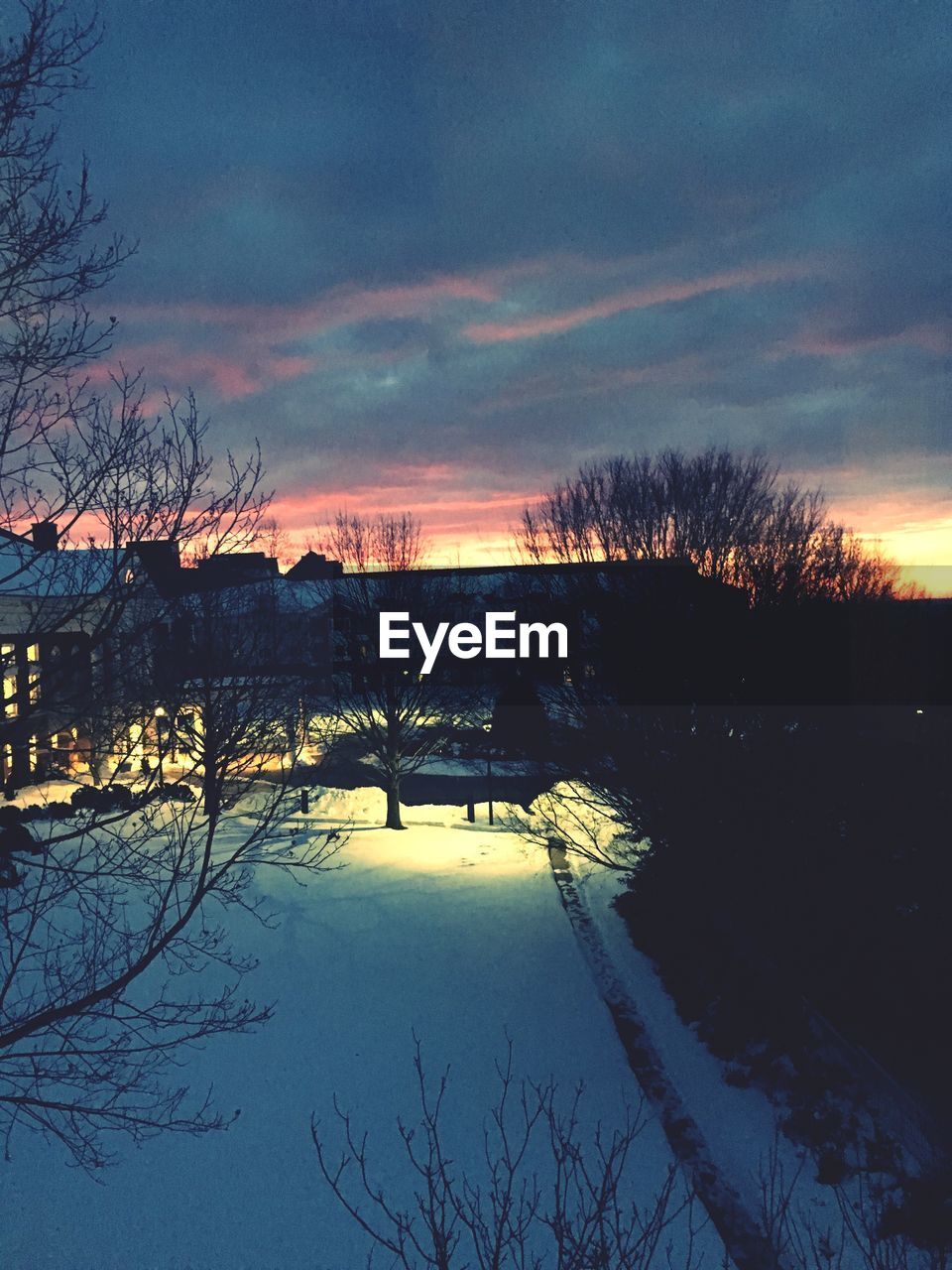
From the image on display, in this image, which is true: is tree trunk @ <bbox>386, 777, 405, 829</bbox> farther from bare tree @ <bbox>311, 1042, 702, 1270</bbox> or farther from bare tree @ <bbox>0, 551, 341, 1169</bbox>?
bare tree @ <bbox>311, 1042, 702, 1270</bbox>

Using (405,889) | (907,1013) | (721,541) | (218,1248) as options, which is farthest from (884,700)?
(218,1248)

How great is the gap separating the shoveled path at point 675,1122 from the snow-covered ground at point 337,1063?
23 cm

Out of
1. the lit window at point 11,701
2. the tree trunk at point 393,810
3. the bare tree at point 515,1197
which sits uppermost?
the lit window at point 11,701

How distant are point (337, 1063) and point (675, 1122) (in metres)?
4.68

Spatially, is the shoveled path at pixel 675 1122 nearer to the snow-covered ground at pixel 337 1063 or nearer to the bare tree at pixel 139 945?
the snow-covered ground at pixel 337 1063

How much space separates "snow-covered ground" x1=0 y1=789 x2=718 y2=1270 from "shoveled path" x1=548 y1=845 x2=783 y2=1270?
8.9 inches

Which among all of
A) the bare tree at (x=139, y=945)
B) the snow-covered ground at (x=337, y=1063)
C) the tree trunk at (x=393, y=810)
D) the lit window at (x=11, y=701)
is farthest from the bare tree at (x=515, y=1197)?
the tree trunk at (x=393, y=810)

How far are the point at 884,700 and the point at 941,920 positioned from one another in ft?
28.2

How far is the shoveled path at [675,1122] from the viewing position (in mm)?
7883

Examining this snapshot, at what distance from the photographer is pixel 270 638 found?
20.7 meters

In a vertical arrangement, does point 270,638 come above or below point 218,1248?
above

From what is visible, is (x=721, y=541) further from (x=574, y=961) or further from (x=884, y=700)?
(x=574, y=961)

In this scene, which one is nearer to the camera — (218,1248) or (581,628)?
(218,1248)

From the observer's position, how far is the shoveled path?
7.88m
